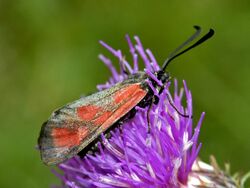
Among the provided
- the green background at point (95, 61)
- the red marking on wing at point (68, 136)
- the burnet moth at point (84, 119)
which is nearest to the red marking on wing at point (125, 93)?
the burnet moth at point (84, 119)

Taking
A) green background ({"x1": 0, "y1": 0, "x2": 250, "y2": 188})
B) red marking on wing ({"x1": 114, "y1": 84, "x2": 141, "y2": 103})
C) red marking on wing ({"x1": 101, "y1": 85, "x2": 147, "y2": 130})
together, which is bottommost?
red marking on wing ({"x1": 101, "y1": 85, "x2": 147, "y2": 130})

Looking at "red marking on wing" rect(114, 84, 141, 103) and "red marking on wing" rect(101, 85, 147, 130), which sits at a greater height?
"red marking on wing" rect(114, 84, 141, 103)

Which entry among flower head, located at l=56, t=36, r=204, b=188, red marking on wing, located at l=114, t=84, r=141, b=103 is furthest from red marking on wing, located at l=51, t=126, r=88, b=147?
red marking on wing, located at l=114, t=84, r=141, b=103

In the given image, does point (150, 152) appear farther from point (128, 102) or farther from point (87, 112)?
point (87, 112)

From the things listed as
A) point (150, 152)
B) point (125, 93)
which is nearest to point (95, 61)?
point (125, 93)

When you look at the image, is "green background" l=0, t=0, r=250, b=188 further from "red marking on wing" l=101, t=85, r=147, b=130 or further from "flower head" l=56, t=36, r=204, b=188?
"red marking on wing" l=101, t=85, r=147, b=130

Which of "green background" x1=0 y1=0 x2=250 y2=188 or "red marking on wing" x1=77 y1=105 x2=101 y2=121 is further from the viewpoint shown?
A: "green background" x1=0 y1=0 x2=250 y2=188

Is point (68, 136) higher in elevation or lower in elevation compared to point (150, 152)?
higher
